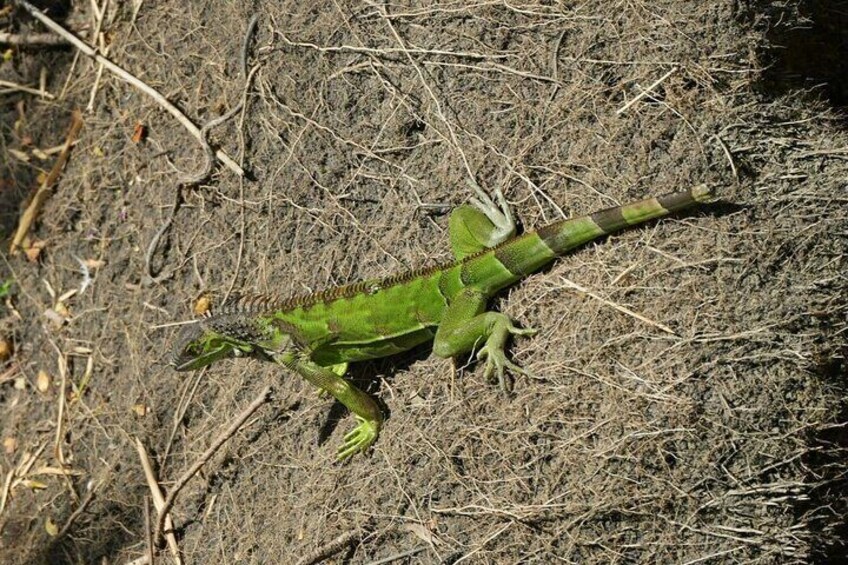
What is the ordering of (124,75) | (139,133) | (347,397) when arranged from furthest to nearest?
(124,75), (139,133), (347,397)

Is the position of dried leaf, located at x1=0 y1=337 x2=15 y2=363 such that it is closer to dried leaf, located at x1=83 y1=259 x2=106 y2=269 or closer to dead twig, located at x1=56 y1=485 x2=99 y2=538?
dried leaf, located at x1=83 y1=259 x2=106 y2=269

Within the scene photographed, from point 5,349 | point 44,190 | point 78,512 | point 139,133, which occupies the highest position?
point 139,133

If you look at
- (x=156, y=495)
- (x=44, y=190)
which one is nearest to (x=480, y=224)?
(x=156, y=495)

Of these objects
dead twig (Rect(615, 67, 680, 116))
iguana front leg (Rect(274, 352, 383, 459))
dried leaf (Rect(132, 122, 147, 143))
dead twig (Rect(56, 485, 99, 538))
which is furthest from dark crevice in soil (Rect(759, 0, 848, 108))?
dead twig (Rect(56, 485, 99, 538))

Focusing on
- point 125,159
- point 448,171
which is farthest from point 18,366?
point 448,171

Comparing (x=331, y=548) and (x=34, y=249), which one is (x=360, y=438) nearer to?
(x=331, y=548)

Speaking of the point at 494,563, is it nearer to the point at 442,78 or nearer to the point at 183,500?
the point at 183,500
